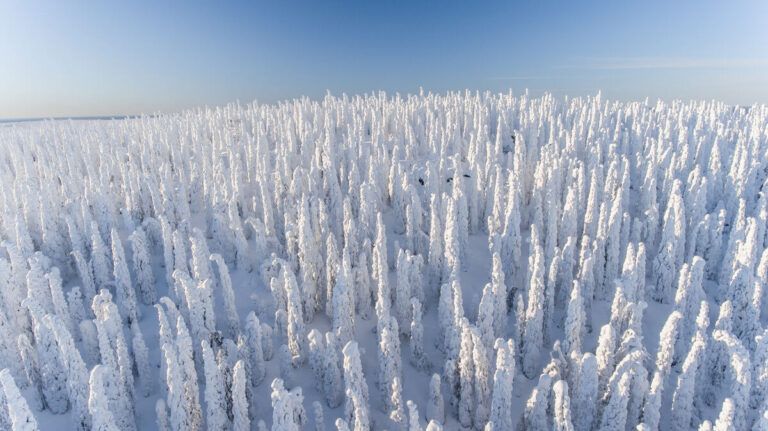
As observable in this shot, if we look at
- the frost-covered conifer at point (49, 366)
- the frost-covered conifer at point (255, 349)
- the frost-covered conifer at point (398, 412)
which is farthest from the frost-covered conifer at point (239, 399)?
the frost-covered conifer at point (49, 366)

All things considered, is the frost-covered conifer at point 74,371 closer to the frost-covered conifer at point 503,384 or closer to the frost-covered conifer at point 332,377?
the frost-covered conifer at point 332,377

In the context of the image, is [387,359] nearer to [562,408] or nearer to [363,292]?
[363,292]

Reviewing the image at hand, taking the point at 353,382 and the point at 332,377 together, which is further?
the point at 332,377

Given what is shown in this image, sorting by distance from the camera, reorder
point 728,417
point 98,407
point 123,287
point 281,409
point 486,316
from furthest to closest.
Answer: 1. point 123,287
2. point 486,316
3. point 281,409
4. point 98,407
5. point 728,417

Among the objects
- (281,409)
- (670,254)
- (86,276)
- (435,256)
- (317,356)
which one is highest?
(435,256)

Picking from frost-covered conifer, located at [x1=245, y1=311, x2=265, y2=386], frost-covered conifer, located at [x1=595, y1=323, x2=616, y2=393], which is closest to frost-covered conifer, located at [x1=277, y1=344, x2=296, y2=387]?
frost-covered conifer, located at [x1=245, y1=311, x2=265, y2=386]

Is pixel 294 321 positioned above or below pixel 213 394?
above

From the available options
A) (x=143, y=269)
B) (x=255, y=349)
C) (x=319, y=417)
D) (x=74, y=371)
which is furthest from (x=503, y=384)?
(x=143, y=269)

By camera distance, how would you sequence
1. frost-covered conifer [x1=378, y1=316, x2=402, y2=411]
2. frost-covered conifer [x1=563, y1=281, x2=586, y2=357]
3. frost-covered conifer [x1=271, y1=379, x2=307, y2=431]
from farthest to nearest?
frost-covered conifer [x1=563, y1=281, x2=586, y2=357] → frost-covered conifer [x1=378, y1=316, x2=402, y2=411] → frost-covered conifer [x1=271, y1=379, x2=307, y2=431]

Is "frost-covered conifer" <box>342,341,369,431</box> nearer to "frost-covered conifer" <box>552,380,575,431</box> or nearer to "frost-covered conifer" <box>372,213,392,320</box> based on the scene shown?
"frost-covered conifer" <box>372,213,392,320</box>
